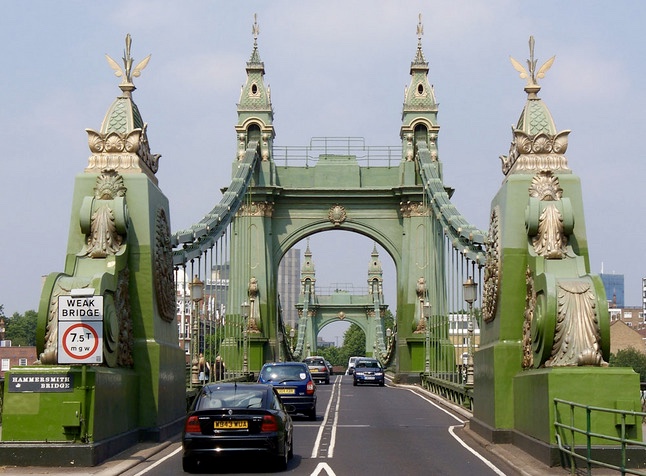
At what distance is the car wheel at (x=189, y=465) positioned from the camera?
16438mm

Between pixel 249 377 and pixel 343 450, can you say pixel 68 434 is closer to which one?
pixel 343 450

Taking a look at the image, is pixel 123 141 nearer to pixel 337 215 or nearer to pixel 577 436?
pixel 577 436

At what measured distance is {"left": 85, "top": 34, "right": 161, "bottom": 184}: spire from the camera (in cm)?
2161

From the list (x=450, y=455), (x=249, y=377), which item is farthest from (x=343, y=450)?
(x=249, y=377)

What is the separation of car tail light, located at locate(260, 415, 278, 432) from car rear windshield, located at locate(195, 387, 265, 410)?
1.34 ft

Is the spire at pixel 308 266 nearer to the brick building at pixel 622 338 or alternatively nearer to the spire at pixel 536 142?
the brick building at pixel 622 338

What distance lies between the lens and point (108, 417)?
18.3m

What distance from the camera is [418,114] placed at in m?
57.2


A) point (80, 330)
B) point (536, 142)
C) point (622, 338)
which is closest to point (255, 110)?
point (536, 142)

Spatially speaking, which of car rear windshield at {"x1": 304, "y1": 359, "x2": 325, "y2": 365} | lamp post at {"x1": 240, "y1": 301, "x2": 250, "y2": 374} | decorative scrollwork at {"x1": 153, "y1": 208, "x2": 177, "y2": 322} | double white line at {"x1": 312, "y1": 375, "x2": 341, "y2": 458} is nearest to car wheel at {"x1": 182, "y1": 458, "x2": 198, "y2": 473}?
double white line at {"x1": 312, "y1": 375, "x2": 341, "y2": 458}

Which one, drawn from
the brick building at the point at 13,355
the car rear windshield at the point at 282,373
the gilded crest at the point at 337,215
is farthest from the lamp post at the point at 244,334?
the brick building at the point at 13,355

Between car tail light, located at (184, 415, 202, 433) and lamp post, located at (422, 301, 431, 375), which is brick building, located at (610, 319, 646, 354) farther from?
car tail light, located at (184, 415, 202, 433)

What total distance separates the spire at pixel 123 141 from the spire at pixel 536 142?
6948 millimetres

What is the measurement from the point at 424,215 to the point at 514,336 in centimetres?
3284
